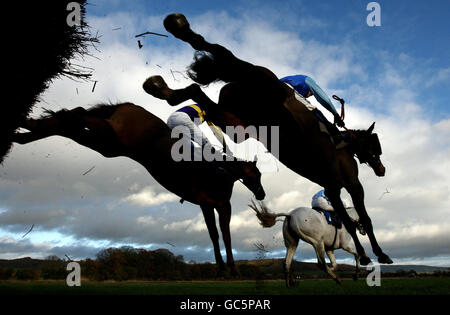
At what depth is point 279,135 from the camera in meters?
4.05

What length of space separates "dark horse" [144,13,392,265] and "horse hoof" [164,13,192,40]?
0.26 m

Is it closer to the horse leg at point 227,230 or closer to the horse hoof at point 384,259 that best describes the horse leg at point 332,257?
the horse hoof at point 384,259

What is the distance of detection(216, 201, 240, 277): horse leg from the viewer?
362 cm

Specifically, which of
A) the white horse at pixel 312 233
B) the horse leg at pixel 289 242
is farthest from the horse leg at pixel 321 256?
the horse leg at pixel 289 242

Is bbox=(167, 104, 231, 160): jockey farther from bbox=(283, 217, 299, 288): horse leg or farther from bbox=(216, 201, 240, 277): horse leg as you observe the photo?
bbox=(283, 217, 299, 288): horse leg

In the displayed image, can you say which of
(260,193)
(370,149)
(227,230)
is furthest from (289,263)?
(260,193)

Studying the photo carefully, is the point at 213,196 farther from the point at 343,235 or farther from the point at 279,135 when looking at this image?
the point at 343,235

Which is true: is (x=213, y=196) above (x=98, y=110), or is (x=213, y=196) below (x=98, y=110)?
below

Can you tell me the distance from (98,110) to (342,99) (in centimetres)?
297

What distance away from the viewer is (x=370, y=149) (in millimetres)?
4992

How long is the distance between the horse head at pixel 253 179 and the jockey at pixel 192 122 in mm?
878

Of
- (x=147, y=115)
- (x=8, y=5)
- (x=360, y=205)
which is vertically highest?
(x=8, y=5)

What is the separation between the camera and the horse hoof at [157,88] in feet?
12.4
